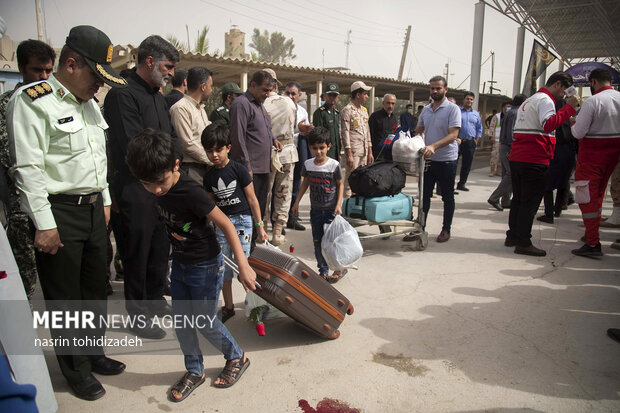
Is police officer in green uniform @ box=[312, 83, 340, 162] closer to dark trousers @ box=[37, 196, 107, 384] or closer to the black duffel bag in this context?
the black duffel bag

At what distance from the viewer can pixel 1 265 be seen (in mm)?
1808

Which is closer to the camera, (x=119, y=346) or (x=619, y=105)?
(x=119, y=346)

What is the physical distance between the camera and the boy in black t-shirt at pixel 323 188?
4.13 metres

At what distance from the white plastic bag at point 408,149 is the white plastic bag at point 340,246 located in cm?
159

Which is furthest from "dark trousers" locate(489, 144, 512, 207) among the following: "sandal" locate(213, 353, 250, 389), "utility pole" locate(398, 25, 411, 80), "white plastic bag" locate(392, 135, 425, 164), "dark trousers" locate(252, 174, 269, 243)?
"utility pole" locate(398, 25, 411, 80)

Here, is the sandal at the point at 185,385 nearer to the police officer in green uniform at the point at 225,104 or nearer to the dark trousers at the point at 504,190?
the police officer in green uniform at the point at 225,104

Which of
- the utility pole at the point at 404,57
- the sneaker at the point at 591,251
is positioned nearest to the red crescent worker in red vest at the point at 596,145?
the sneaker at the point at 591,251

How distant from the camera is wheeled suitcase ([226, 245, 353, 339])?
2.78 m

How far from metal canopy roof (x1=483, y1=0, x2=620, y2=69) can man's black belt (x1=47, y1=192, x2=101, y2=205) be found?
1720 centimetres

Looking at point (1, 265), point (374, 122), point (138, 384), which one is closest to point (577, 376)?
point (138, 384)

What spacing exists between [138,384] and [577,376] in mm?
2808

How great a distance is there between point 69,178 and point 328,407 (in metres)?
1.97

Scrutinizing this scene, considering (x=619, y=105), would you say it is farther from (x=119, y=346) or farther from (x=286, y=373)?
(x=119, y=346)

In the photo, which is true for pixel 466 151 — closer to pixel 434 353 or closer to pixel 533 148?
pixel 533 148
